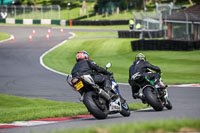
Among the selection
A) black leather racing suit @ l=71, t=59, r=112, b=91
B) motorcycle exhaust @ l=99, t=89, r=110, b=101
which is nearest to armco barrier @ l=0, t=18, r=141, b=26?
black leather racing suit @ l=71, t=59, r=112, b=91

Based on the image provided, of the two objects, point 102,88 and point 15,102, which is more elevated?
point 102,88

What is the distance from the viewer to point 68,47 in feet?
129

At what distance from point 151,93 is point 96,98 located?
192cm

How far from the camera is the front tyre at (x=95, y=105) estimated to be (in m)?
10.2

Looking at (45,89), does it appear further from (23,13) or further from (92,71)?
(23,13)

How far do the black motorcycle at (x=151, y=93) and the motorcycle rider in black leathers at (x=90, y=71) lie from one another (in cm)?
135

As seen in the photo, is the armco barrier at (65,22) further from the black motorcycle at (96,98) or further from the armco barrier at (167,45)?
the black motorcycle at (96,98)

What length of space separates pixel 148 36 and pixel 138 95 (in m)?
29.7

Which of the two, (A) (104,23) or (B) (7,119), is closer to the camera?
(B) (7,119)

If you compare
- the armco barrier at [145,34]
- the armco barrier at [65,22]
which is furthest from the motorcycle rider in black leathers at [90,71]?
the armco barrier at [65,22]

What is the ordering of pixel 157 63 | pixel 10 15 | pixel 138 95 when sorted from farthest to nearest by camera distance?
pixel 10 15 < pixel 157 63 < pixel 138 95

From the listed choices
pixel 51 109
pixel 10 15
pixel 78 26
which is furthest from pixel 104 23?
pixel 51 109

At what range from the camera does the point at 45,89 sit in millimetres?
19516

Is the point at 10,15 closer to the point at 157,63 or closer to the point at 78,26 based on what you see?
the point at 78,26
